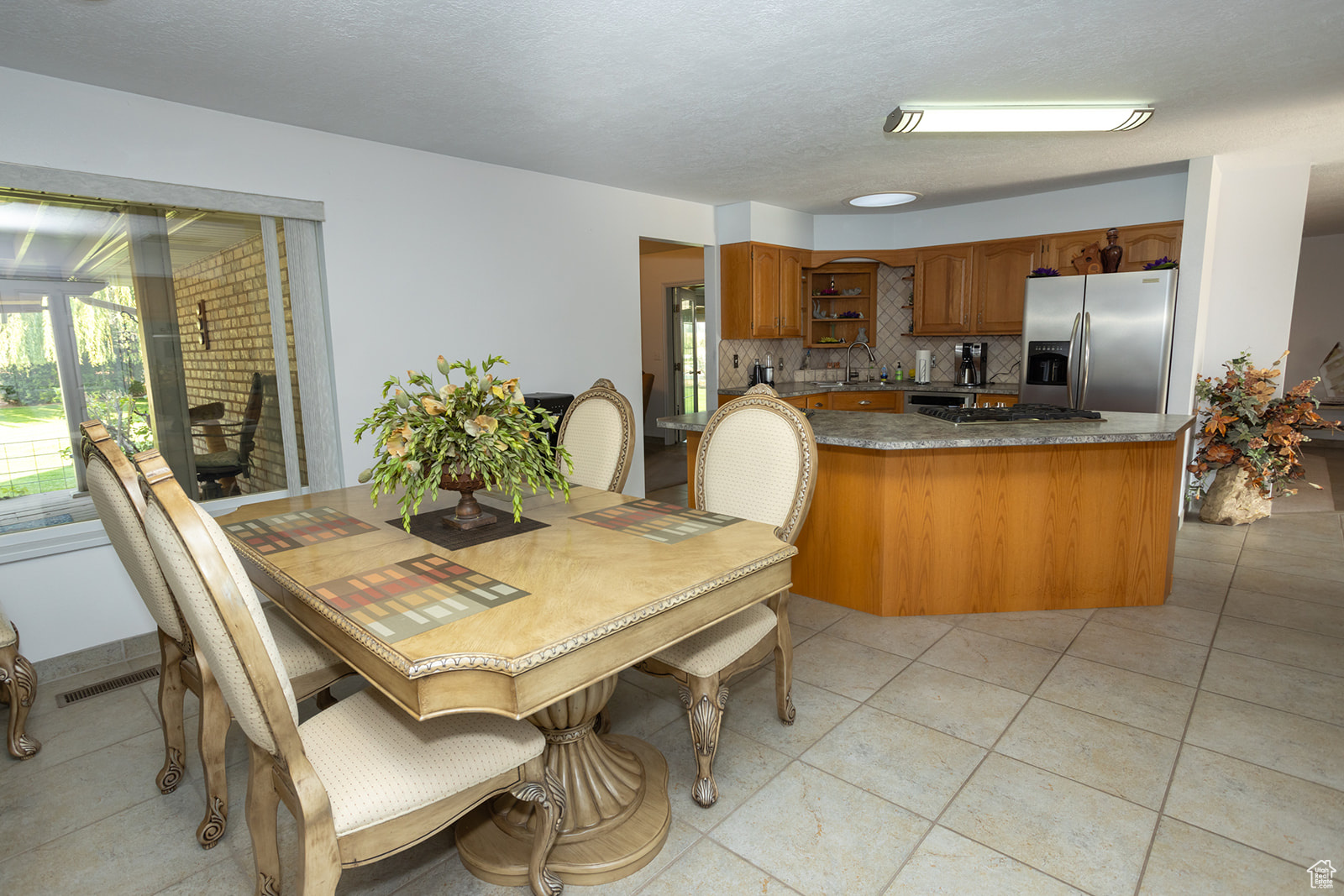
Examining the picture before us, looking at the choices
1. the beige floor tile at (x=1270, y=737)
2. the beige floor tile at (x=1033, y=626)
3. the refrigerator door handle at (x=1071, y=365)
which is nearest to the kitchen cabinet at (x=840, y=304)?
the refrigerator door handle at (x=1071, y=365)

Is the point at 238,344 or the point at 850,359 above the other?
the point at 238,344

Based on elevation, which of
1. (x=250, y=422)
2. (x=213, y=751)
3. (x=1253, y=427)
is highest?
(x=250, y=422)

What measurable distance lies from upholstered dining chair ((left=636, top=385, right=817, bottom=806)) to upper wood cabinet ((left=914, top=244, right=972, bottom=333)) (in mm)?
4161

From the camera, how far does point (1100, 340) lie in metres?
4.69

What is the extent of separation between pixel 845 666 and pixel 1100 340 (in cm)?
344

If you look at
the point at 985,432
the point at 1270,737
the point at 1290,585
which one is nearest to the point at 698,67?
the point at 985,432

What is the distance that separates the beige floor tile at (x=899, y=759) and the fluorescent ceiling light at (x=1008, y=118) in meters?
2.70

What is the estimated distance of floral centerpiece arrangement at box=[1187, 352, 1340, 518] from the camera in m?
4.21

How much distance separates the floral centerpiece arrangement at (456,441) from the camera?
1.76 m

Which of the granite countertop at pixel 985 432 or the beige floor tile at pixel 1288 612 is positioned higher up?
the granite countertop at pixel 985 432

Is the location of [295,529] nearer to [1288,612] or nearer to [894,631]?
[894,631]

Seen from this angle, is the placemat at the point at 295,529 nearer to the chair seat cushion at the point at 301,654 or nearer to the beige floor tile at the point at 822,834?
the chair seat cushion at the point at 301,654

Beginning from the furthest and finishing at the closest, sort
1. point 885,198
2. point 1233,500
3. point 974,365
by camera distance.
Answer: point 974,365, point 885,198, point 1233,500

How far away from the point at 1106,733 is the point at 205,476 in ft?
12.8
